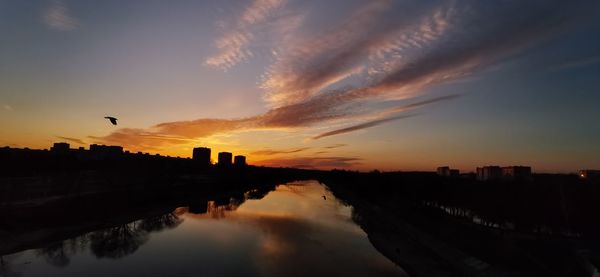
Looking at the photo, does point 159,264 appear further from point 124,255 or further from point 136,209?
point 136,209

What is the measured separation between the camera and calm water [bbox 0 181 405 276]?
33.0 meters

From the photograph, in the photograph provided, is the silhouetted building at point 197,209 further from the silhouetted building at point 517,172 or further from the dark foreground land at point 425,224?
the silhouetted building at point 517,172

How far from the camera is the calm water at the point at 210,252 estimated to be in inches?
1300

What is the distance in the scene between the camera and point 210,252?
39969mm

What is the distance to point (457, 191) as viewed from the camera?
9062 cm

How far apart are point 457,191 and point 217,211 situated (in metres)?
57.2

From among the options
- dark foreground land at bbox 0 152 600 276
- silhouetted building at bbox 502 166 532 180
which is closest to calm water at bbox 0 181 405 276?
dark foreground land at bbox 0 152 600 276

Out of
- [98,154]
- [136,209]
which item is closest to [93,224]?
[136,209]

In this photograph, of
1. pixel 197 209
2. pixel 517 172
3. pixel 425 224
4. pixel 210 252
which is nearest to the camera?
pixel 210 252

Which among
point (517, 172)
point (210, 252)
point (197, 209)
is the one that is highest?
point (517, 172)

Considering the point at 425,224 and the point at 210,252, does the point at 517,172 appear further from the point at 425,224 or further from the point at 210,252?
the point at 210,252

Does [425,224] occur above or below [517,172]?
below

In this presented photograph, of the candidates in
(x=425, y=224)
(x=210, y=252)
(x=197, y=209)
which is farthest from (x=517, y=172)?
(x=210, y=252)

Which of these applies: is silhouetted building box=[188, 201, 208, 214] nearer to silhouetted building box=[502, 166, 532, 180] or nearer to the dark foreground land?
the dark foreground land
